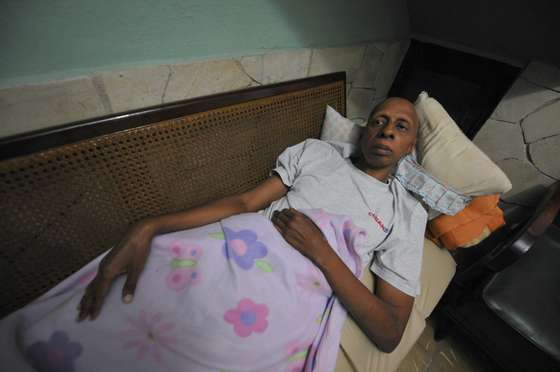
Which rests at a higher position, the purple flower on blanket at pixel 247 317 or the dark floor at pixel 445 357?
the purple flower on blanket at pixel 247 317

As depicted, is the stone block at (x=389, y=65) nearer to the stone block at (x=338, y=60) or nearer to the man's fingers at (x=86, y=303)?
the stone block at (x=338, y=60)

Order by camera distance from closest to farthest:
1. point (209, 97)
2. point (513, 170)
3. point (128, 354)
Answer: point (128, 354)
point (209, 97)
point (513, 170)

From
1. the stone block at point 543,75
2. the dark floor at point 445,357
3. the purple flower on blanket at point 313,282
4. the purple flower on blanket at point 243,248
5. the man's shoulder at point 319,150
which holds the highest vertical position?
the stone block at point 543,75

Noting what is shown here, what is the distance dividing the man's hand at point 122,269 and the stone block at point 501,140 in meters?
1.66

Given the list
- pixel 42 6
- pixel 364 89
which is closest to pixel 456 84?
pixel 364 89

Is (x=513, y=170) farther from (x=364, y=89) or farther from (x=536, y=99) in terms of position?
(x=364, y=89)

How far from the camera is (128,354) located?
0.52 meters

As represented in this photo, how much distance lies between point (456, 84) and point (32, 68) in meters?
1.85

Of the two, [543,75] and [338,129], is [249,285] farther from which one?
[543,75]

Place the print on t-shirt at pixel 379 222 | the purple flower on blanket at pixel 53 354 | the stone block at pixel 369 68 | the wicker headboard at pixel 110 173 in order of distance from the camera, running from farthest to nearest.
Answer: the stone block at pixel 369 68 → the print on t-shirt at pixel 379 222 → the wicker headboard at pixel 110 173 → the purple flower on blanket at pixel 53 354

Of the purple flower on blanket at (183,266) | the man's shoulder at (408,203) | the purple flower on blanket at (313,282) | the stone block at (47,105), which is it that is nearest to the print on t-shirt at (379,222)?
the man's shoulder at (408,203)

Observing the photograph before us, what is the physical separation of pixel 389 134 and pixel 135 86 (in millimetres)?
872

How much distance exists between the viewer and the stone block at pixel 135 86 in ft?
2.18

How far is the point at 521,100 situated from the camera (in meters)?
1.12
